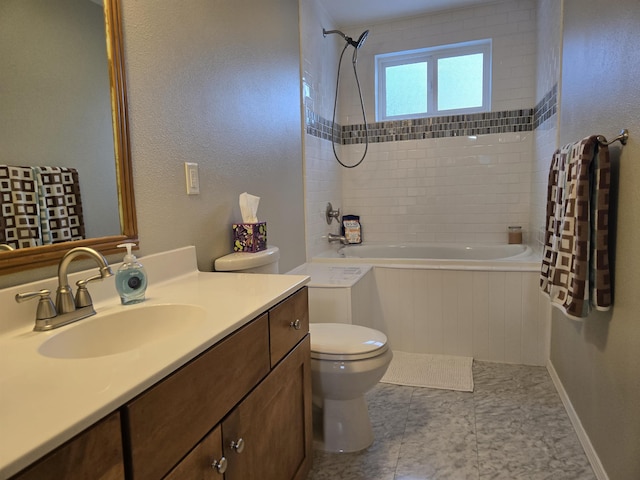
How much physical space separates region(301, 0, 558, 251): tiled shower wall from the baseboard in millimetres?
1294

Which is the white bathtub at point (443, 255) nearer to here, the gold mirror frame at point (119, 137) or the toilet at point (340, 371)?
the toilet at point (340, 371)

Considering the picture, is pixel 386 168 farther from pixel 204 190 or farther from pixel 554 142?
pixel 204 190

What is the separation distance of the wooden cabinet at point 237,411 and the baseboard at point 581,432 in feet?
3.50

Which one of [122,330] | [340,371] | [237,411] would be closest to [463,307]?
[340,371]

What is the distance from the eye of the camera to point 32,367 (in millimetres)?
783

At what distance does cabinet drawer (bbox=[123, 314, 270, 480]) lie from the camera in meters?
0.72

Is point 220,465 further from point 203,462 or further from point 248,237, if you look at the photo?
point 248,237

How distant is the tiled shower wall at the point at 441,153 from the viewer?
3219 millimetres

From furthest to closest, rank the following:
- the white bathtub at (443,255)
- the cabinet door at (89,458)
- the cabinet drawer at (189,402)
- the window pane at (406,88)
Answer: the window pane at (406,88) → the white bathtub at (443,255) → the cabinet drawer at (189,402) → the cabinet door at (89,458)

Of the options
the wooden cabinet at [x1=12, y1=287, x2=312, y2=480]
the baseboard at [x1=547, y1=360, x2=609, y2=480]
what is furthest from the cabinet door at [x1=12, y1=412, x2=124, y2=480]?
the baseboard at [x1=547, y1=360, x2=609, y2=480]

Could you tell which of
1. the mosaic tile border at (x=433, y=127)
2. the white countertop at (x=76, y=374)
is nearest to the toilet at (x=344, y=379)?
the white countertop at (x=76, y=374)

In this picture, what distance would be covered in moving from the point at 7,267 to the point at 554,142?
272 cm

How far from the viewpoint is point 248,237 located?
187 centimetres

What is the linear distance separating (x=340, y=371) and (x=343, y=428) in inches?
11.8
